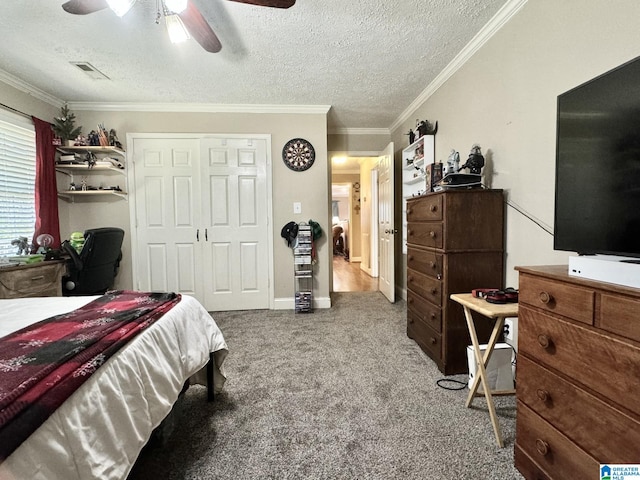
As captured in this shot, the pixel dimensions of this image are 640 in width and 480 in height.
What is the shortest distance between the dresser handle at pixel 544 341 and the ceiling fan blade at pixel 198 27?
7.46 ft

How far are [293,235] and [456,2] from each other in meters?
2.55

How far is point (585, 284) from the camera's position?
3.06 ft

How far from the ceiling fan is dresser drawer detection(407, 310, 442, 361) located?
7.49ft

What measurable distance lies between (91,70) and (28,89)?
0.89 meters

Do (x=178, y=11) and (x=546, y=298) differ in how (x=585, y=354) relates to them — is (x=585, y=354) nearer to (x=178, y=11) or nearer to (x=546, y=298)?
(x=546, y=298)

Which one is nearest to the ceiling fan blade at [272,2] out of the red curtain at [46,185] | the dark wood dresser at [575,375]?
the dark wood dresser at [575,375]

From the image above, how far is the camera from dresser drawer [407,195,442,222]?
2.04 meters

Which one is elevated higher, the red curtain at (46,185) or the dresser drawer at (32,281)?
the red curtain at (46,185)

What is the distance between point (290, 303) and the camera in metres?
3.73

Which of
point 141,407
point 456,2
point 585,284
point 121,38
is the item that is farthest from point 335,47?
point 141,407

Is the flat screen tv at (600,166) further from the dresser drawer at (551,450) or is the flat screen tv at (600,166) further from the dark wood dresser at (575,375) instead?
the dresser drawer at (551,450)

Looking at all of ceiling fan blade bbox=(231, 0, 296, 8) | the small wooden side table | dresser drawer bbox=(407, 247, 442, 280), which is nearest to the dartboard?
dresser drawer bbox=(407, 247, 442, 280)

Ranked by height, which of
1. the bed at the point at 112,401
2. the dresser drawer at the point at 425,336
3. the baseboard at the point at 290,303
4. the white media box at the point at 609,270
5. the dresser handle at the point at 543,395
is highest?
the white media box at the point at 609,270

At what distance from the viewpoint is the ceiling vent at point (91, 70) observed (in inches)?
103
